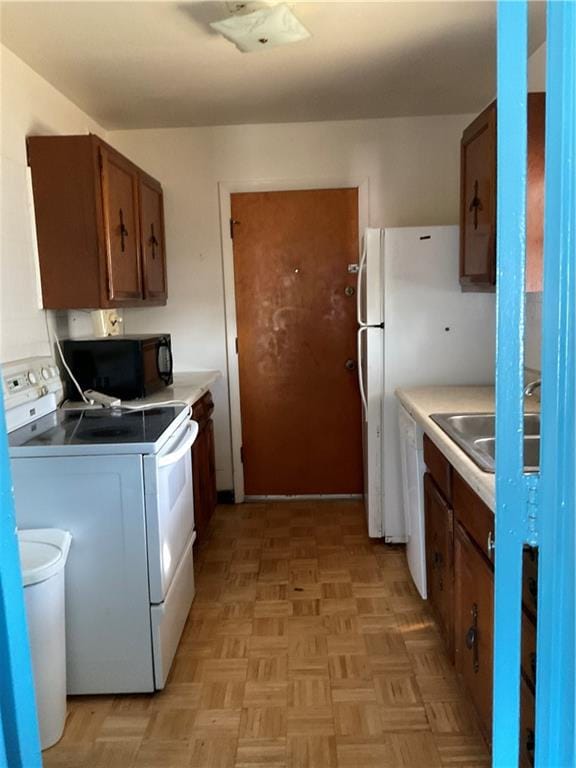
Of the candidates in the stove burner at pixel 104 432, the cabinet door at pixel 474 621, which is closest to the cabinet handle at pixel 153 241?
the stove burner at pixel 104 432

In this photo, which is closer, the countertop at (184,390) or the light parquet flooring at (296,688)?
the light parquet flooring at (296,688)

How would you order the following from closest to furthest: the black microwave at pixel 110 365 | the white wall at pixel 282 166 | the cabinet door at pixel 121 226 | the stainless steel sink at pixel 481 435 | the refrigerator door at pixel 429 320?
the stainless steel sink at pixel 481 435 → the cabinet door at pixel 121 226 → the black microwave at pixel 110 365 → the refrigerator door at pixel 429 320 → the white wall at pixel 282 166

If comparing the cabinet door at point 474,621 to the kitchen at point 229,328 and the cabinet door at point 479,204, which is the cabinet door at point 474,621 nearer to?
the kitchen at point 229,328

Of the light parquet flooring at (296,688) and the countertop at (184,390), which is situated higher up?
the countertop at (184,390)

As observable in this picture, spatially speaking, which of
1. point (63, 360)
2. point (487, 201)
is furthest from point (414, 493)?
point (63, 360)

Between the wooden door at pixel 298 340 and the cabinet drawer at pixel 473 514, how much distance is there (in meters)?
1.95

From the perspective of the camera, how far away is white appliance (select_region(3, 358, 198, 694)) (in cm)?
193

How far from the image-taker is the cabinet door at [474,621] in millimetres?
1573

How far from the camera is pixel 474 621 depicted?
172 centimetres

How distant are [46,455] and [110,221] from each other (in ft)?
3.94

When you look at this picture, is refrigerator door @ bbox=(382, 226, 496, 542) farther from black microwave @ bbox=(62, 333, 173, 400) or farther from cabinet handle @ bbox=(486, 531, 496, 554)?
cabinet handle @ bbox=(486, 531, 496, 554)

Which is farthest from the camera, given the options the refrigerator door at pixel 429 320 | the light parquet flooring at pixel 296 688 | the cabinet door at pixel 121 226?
the refrigerator door at pixel 429 320

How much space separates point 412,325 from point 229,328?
1.28 m

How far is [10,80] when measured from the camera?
2.43 metres
